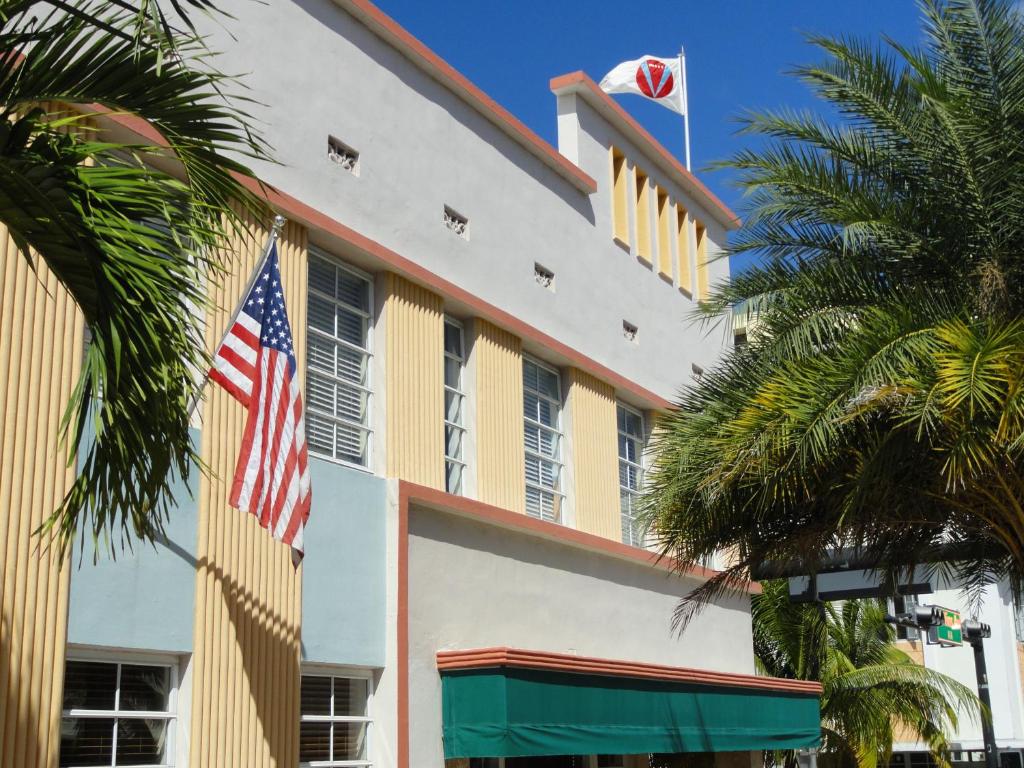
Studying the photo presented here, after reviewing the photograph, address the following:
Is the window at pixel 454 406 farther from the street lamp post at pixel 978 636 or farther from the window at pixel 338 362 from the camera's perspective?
the street lamp post at pixel 978 636

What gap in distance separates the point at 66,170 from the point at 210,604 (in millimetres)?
6026

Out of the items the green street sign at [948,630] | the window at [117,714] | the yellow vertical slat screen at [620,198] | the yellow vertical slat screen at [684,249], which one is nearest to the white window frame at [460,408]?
the yellow vertical slat screen at [620,198]

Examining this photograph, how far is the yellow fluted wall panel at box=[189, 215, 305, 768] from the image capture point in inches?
451

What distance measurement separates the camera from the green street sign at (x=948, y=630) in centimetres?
2327

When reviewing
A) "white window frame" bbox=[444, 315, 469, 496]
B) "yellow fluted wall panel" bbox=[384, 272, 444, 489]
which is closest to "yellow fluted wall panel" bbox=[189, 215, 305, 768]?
"yellow fluted wall panel" bbox=[384, 272, 444, 489]

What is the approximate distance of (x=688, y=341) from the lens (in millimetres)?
23078

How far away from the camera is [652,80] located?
24047 millimetres

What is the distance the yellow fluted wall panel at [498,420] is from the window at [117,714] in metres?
5.70

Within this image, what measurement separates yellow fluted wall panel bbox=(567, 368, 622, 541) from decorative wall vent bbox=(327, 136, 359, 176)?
17.1ft

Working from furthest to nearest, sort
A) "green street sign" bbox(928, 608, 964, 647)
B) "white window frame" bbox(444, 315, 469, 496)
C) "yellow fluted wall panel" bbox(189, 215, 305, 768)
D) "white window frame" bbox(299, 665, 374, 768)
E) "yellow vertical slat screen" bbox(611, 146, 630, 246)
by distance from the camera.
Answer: "green street sign" bbox(928, 608, 964, 647) → "yellow vertical slat screen" bbox(611, 146, 630, 246) → "white window frame" bbox(444, 315, 469, 496) → "white window frame" bbox(299, 665, 374, 768) → "yellow fluted wall panel" bbox(189, 215, 305, 768)

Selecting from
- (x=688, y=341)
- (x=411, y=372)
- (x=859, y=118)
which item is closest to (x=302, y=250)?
(x=411, y=372)

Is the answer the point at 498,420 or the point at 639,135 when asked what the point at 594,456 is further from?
the point at 639,135

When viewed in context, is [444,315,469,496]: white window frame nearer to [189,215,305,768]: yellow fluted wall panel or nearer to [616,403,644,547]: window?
[189,215,305,768]: yellow fluted wall panel

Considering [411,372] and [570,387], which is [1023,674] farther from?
[411,372]
